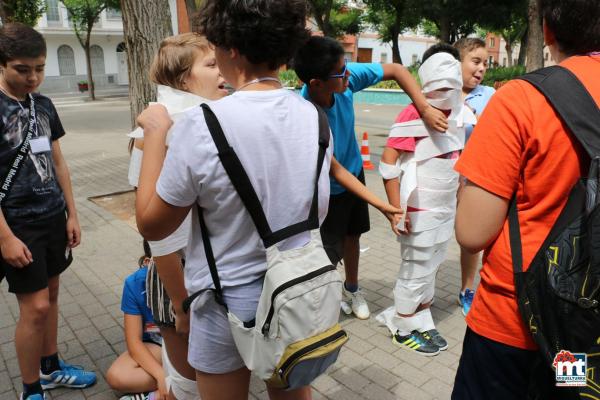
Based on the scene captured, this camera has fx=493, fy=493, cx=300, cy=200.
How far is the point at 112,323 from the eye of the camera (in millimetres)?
3639

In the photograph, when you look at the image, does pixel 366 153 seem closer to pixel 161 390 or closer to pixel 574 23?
pixel 161 390

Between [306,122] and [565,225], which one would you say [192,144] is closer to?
[306,122]

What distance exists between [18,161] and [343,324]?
2.32 m

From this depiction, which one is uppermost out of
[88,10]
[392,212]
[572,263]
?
[88,10]

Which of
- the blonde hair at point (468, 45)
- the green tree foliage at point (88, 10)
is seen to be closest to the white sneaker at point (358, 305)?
the blonde hair at point (468, 45)

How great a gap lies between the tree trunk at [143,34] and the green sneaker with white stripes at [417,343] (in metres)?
4.02

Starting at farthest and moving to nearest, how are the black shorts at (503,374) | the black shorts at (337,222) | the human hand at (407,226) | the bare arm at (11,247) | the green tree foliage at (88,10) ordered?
the green tree foliage at (88,10), the black shorts at (337,222), the human hand at (407,226), the bare arm at (11,247), the black shorts at (503,374)

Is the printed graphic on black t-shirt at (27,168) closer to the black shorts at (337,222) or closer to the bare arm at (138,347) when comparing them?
the bare arm at (138,347)

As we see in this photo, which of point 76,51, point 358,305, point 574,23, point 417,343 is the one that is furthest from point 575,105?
point 76,51

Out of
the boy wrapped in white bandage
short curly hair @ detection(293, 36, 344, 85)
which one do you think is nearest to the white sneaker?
the boy wrapped in white bandage

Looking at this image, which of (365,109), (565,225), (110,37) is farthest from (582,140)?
(110,37)

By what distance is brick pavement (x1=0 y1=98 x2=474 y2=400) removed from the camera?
2.86 metres

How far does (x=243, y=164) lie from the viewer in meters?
1.34

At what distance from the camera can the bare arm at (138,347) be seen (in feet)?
8.49
